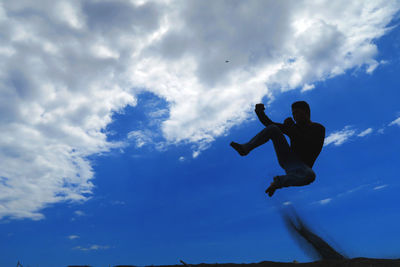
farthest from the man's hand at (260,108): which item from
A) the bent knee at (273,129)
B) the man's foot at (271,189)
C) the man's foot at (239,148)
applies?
the man's foot at (271,189)

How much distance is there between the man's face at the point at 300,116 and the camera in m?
6.95

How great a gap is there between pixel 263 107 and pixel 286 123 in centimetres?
65

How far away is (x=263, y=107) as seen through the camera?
7195 millimetres

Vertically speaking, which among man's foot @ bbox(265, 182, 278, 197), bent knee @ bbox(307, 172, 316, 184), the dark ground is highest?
bent knee @ bbox(307, 172, 316, 184)

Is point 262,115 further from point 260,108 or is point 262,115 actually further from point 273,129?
point 273,129

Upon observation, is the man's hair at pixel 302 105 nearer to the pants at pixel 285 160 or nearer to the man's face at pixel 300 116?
the man's face at pixel 300 116

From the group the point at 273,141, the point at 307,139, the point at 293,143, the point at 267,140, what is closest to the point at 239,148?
the point at 267,140

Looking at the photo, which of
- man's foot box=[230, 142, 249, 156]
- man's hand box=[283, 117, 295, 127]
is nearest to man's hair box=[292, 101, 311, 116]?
man's hand box=[283, 117, 295, 127]

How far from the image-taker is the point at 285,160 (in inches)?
276

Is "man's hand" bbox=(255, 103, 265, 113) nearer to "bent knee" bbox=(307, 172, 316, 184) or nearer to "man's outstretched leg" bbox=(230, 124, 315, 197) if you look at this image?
"man's outstretched leg" bbox=(230, 124, 315, 197)

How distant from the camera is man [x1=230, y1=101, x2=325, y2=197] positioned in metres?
6.67

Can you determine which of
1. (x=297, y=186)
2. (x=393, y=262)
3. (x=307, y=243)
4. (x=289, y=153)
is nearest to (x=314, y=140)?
(x=289, y=153)

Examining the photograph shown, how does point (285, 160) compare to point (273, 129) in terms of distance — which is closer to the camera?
point (273, 129)

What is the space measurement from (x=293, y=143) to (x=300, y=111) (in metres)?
0.76
